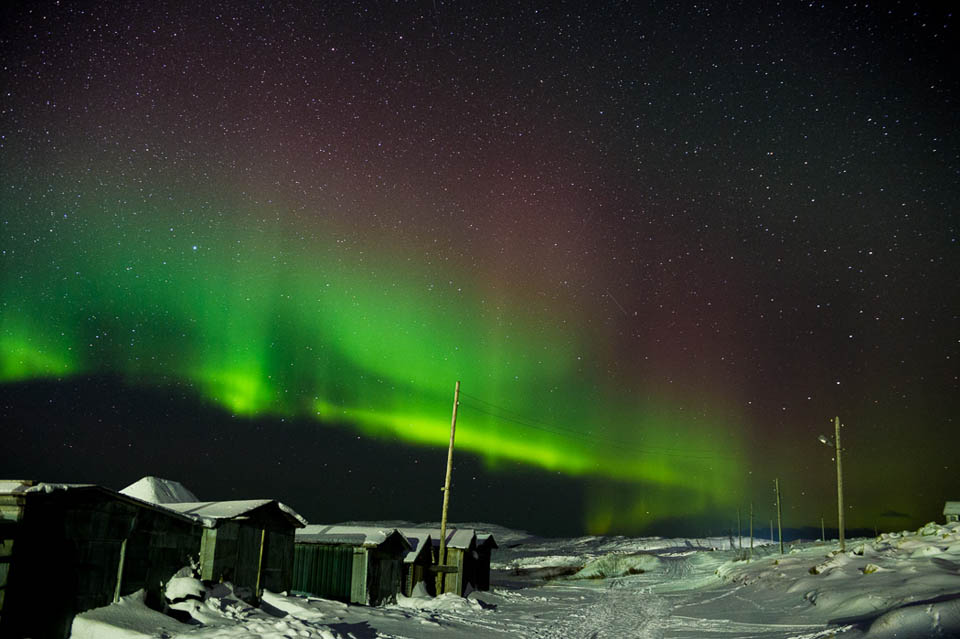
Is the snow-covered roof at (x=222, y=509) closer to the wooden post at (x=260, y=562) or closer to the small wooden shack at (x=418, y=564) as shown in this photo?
the wooden post at (x=260, y=562)

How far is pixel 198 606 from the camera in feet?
62.0

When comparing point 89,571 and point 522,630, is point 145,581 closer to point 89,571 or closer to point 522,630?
point 89,571

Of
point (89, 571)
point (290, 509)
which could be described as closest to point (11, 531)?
point (89, 571)

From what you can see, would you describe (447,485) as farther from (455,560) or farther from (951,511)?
(951,511)

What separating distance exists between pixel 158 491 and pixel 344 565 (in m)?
12.3

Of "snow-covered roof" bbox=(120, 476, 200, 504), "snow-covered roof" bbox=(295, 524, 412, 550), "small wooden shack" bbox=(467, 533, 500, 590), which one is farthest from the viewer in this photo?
"small wooden shack" bbox=(467, 533, 500, 590)

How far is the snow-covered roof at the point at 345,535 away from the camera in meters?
32.7

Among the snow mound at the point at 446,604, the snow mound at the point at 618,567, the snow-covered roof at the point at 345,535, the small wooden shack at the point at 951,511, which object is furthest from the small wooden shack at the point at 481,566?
the small wooden shack at the point at 951,511

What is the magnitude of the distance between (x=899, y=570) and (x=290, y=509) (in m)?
24.7

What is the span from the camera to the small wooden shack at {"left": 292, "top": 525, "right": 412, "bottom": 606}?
3181cm

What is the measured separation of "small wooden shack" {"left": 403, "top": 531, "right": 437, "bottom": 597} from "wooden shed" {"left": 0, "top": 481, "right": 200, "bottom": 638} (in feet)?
68.3

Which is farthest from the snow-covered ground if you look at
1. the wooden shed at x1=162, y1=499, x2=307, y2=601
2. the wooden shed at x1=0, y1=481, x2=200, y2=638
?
the wooden shed at x1=162, y1=499, x2=307, y2=601

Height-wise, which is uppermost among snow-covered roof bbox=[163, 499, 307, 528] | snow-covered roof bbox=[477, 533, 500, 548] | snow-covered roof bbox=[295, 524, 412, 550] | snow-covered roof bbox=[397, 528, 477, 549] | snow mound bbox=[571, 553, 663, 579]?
snow-covered roof bbox=[163, 499, 307, 528]

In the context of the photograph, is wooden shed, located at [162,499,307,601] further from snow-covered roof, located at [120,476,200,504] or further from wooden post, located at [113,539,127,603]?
snow-covered roof, located at [120,476,200,504]
